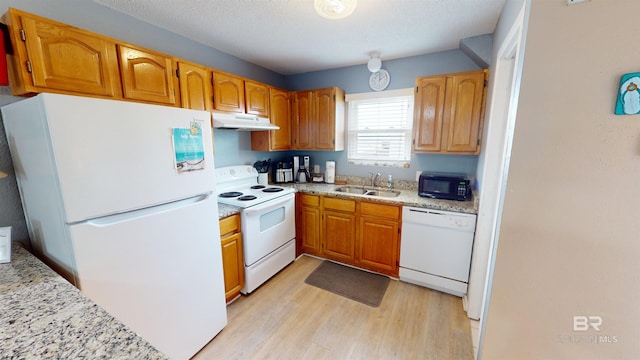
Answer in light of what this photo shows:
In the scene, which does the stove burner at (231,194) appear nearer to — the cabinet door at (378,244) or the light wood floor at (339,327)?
the light wood floor at (339,327)

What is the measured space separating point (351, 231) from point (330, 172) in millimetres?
911

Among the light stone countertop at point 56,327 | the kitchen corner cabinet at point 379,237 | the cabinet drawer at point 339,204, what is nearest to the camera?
the light stone countertop at point 56,327

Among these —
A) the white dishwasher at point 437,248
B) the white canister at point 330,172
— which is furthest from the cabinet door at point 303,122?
the white dishwasher at point 437,248

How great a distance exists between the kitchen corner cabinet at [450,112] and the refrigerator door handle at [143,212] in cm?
213

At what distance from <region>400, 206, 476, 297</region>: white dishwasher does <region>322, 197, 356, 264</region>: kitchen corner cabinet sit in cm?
54

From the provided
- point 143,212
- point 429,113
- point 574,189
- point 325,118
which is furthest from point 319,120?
point 574,189

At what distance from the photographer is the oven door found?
2.14 meters

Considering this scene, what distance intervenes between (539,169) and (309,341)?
1772mm

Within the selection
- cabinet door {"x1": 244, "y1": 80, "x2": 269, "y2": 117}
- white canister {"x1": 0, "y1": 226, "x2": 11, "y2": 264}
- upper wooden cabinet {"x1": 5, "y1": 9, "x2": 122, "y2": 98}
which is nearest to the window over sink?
cabinet door {"x1": 244, "y1": 80, "x2": 269, "y2": 117}

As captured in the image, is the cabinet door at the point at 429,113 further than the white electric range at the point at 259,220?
Yes

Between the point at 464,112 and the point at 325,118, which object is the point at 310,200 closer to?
the point at 325,118

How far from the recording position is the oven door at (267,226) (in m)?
2.14

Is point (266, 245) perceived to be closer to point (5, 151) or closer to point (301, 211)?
point (301, 211)

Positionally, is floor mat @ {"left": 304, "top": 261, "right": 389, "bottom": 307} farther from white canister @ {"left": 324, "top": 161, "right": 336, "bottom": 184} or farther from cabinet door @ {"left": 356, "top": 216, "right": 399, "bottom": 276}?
white canister @ {"left": 324, "top": 161, "right": 336, "bottom": 184}
